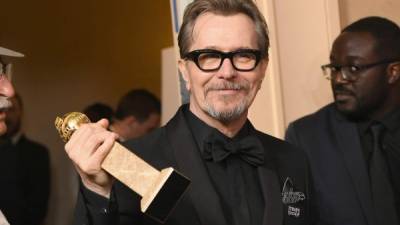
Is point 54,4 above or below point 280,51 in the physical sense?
above

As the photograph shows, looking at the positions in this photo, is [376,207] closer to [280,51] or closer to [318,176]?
[318,176]

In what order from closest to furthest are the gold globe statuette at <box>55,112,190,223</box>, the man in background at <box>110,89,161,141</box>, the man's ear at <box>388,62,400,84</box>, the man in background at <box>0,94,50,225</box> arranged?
the gold globe statuette at <box>55,112,190,223</box>, the man's ear at <box>388,62,400,84</box>, the man in background at <box>0,94,50,225</box>, the man in background at <box>110,89,161,141</box>

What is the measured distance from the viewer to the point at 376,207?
2287 mm

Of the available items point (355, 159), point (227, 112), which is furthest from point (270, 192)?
point (355, 159)

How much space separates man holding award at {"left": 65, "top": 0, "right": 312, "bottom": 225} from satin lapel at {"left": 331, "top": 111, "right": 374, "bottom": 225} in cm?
63

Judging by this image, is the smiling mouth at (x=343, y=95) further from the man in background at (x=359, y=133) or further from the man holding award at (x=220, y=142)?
the man holding award at (x=220, y=142)

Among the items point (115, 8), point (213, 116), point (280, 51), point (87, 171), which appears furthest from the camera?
point (115, 8)

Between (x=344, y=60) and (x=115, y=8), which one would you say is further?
(x=115, y=8)

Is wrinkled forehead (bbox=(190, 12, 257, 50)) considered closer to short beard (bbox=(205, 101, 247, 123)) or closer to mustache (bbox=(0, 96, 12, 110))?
short beard (bbox=(205, 101, 247, 123))

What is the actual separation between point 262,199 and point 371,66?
1129mm

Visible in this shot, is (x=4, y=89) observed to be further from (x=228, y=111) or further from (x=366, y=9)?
(x=366, y=9)

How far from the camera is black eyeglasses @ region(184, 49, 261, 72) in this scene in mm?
1568

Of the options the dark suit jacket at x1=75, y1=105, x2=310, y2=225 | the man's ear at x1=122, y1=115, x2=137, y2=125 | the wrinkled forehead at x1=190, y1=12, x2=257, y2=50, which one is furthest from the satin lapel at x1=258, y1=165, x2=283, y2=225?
the man's ear at x1=122, y1=115, x2=137, y2=125

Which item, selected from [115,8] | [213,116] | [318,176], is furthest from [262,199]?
[115,8]
